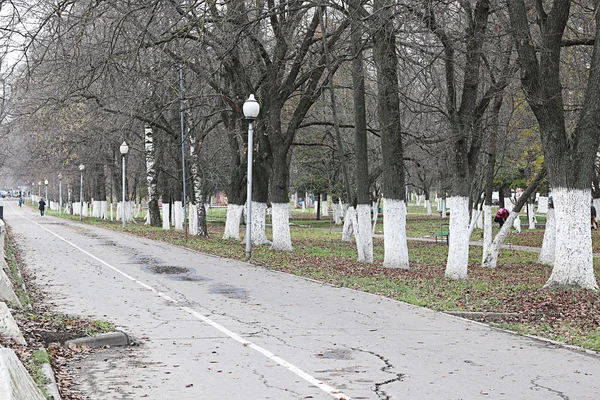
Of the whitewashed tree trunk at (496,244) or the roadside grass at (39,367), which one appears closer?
the roadside grass at (39,367)

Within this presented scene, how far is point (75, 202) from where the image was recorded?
3223 inches

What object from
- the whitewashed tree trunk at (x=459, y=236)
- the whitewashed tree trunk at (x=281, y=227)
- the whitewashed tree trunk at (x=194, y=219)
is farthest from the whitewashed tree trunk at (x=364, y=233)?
the whitewashed tree trunk at (x=194, y=219)

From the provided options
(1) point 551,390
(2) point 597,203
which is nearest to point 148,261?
(1) point 551,390

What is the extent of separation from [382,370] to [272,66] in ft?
62.1

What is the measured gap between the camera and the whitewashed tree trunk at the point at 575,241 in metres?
14.6

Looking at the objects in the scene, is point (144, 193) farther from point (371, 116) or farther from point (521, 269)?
point (521, 269)

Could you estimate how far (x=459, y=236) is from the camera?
18547 millimetres

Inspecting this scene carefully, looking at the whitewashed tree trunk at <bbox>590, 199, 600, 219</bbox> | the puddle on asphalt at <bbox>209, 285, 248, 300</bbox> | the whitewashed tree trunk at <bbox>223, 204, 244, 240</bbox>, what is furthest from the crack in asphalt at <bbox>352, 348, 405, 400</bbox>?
the whitewashed tree trunk at <bbox>590, 199, 600, 219</bbox>

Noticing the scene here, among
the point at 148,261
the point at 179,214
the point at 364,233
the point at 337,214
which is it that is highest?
the point at 179,214

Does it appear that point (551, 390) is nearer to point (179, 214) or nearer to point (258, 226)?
point (258, 226)

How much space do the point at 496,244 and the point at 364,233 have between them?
158 inches

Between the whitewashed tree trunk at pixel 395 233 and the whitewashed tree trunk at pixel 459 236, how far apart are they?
211 centimetres

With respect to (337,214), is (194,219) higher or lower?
higher

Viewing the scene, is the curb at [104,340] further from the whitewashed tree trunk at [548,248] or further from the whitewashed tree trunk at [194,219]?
the whitewashed tree trunk at [194,219]
